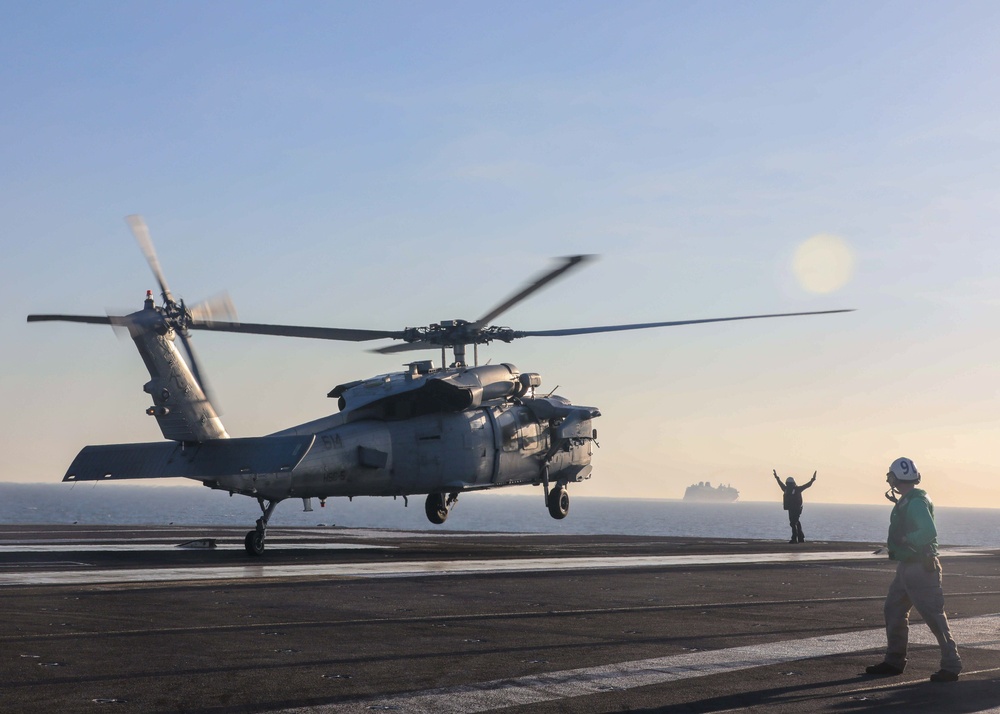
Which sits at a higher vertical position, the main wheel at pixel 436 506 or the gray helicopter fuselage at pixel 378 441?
the gray helicopter fuselage at pixel 378 441

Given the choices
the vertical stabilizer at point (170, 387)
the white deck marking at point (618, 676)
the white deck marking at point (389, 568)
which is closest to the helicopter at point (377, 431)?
the vertical stabilizer at point (170, 387)

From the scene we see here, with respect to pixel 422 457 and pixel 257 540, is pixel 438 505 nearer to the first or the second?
pixel 422 457

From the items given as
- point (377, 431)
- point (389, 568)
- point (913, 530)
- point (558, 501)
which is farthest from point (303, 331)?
point (913, 530)

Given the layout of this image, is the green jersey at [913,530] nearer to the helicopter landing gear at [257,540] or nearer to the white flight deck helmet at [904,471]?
the white flight deck helmet at [904,471]

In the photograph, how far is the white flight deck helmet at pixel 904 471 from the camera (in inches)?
469

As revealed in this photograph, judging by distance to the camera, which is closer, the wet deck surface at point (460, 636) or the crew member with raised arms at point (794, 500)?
the wet deck surface at point (460, 636)

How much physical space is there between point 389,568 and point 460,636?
33.1 ft

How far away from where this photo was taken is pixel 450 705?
9070 mm

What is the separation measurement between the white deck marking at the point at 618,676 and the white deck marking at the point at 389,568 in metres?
9.95

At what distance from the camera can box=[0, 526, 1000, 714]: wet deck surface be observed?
948 cm

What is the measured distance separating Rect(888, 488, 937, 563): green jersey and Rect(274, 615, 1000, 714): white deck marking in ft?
5.40

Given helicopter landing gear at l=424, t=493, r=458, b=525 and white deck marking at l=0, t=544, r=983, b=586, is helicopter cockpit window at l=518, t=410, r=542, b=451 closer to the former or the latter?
helicopter landing gear at l=424, t=493, r=458, b=525

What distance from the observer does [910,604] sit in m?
11.5

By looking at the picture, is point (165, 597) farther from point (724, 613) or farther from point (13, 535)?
point (13, 535)
